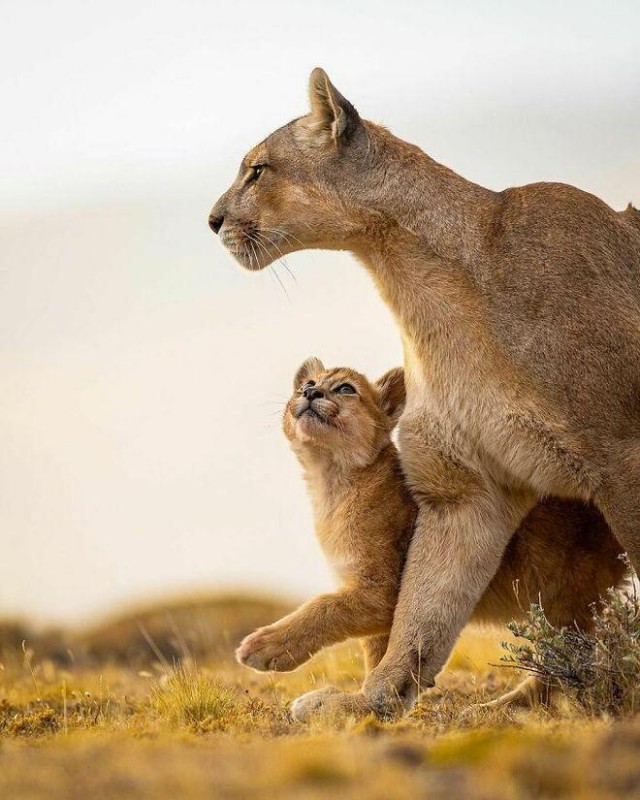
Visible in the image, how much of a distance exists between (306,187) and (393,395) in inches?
60.2

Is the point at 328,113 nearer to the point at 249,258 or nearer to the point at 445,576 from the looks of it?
the point at 249,258

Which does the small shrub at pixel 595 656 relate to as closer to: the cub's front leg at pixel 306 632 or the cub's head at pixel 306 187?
the cub's front leg at pixel 306 632

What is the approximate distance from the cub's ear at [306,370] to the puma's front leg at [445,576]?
170cm

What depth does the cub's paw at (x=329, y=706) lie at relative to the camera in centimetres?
630

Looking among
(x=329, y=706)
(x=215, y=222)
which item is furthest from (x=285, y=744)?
(x=215, y=222)

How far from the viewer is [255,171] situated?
7219mm

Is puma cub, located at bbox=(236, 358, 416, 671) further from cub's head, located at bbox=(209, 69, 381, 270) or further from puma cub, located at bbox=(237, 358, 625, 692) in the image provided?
cub's head, located at bbox=(209, 69, 381, 270)

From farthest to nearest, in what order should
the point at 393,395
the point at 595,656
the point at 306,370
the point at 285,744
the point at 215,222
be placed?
1. the point at 306,370
2. the point at 393,395
3. the point at 215,222
4. the point at 595,656
5. the point at 285,744

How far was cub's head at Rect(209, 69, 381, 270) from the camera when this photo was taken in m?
6.90

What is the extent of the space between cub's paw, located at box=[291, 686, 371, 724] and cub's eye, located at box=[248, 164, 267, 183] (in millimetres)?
2995

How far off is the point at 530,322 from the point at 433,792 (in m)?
3.19

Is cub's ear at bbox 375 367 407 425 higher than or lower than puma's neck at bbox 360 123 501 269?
lower

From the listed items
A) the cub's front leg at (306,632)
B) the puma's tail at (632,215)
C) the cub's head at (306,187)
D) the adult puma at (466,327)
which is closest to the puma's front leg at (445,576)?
the adult puma at (466,327)

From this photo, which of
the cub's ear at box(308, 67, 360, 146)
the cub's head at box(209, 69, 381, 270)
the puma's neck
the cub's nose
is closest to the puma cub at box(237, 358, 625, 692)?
the cub's head at box(209, 69, 381, 270)
